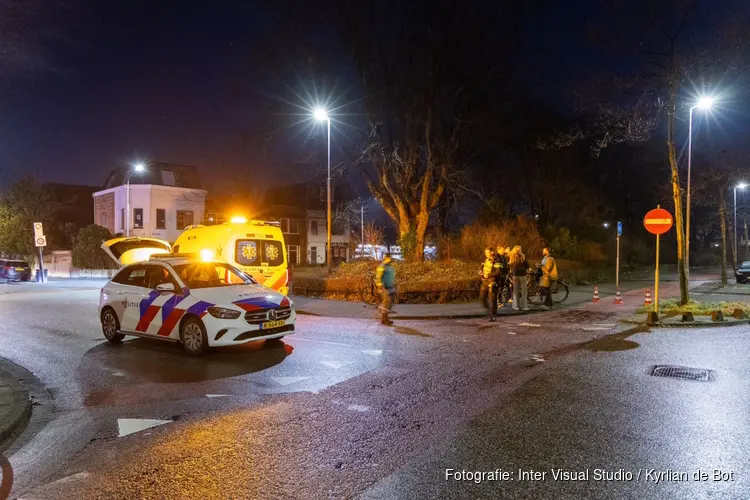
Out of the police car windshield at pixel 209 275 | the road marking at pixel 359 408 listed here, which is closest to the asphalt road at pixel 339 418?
the road marking at pixel 359 408

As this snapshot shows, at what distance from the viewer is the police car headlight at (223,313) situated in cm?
895

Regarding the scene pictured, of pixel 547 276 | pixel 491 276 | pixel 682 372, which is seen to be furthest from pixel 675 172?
pixel 682 372

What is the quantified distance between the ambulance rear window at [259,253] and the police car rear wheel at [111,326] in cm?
388

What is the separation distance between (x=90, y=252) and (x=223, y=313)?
3473 cm

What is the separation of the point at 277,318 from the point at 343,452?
4847 mm

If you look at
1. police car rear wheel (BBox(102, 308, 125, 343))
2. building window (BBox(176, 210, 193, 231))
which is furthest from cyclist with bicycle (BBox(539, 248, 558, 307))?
building window (BBox(176, 210, 193, 231))

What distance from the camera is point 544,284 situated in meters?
16.4

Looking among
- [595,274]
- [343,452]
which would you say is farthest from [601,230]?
[343,452]

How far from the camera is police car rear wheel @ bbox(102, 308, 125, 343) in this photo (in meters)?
10.6

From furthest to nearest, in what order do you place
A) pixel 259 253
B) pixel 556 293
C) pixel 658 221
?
pixel 556 293
pixel 259 253
pixel 658 221

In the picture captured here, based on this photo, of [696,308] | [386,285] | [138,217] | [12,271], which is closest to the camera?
[386,285]

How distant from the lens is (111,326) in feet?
34.9

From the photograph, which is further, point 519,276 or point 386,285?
point 519,276

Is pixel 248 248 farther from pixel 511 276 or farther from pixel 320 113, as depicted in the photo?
pixel 320 113
